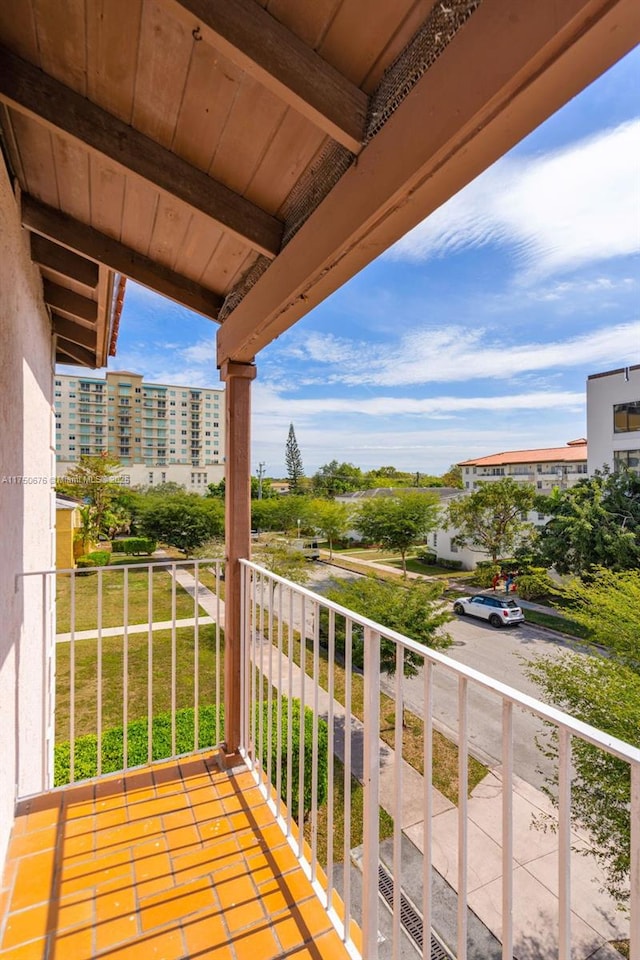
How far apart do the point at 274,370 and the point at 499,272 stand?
24.5 meters

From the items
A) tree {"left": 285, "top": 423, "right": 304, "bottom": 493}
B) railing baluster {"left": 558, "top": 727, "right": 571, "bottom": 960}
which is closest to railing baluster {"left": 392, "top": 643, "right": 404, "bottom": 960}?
railing baluster {"left": 558, "top": 727, "right": 571, "bottom": 960}

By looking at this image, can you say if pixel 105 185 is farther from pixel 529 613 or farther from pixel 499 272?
pixel 499 272

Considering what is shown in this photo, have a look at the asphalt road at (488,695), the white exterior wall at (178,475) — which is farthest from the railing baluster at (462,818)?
the white exterior wall at (178,475)

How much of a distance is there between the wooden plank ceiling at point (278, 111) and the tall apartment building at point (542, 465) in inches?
855

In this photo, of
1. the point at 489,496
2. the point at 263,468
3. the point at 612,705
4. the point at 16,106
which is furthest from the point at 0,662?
the point at 263,468

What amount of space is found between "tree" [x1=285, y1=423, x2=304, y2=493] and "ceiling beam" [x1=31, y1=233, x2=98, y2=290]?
35859mm

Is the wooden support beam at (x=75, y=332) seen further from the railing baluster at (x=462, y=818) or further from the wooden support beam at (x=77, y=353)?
the railing baluster at (x=462, y=818)

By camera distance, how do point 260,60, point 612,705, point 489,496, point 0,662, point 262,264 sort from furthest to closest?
point 489,496
point 612,705
point 262,264
point 0,662
point 260,60

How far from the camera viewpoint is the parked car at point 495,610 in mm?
12391

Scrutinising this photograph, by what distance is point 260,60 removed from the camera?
0.96 m

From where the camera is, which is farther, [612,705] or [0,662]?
[612,705]

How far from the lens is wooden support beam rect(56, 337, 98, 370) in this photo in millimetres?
3994

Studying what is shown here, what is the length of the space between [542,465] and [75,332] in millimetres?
25158

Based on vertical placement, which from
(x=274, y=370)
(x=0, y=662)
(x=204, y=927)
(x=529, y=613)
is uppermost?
(x=274, y=370)
